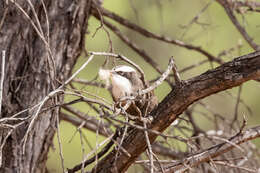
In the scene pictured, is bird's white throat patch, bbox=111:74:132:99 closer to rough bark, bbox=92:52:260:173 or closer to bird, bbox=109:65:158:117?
bird, bbox=109:65:158:117

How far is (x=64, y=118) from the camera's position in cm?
372

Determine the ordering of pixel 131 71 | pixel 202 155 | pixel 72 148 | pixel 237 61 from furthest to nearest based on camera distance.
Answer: pixel 72 148 < pixel 131 71 < pixel 202 155 < pixel 237 61

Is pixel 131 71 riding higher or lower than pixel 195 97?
Result: higher

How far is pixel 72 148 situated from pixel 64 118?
62.3 inches

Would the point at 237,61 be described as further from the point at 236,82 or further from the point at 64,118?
the point at 64,118

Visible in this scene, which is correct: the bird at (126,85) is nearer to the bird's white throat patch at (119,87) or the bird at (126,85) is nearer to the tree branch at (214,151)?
the bird's white throat patch at (119,87)

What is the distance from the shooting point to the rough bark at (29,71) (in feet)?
8.93

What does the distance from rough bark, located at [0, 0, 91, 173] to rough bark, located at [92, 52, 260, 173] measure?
0.69 metres

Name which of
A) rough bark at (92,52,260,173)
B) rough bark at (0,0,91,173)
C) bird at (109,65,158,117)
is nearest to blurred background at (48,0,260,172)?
rough bark at (0,0,91,173)

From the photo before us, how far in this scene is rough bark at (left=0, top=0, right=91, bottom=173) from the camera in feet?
8.93

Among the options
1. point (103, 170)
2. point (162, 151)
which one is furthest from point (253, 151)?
point (103, 170)

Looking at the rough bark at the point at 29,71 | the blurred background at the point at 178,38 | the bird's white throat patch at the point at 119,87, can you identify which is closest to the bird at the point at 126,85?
the bird's white throat patch at the point at 119,87

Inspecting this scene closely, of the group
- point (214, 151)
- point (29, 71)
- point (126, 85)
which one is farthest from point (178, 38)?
point (214, 151)

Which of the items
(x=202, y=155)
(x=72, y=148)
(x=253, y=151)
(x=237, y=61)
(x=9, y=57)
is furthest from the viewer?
(x=72, y=148)
